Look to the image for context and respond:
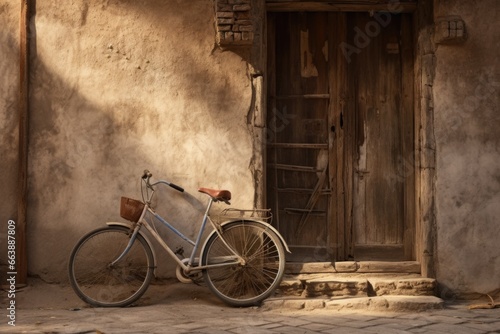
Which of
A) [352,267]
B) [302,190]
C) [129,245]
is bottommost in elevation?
[352,267]

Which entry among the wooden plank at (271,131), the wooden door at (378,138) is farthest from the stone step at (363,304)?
the wooden plank at (271,131)

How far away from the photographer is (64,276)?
252 inches

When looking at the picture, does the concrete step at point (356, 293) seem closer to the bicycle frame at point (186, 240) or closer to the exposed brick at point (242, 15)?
the bicycle frame at point (186, 240)

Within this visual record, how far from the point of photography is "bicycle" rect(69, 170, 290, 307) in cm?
596

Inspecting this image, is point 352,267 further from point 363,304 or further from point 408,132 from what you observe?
point 408,132

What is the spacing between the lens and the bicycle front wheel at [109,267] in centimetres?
596

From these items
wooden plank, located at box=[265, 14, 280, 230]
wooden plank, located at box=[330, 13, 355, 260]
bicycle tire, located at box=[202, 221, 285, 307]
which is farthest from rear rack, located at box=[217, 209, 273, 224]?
wooden plank, located at box=[330, 13, 355, 260]

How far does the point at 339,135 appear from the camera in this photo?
689 cm

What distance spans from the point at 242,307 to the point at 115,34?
2886mm

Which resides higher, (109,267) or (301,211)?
(301,211)

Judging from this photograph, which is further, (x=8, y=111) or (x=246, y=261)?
(x=8, y=111)

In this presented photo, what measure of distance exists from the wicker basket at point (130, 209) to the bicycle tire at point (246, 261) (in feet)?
2.23

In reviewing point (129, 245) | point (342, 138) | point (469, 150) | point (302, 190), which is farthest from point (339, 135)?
point (129, 245)

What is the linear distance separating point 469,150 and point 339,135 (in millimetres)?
1281
